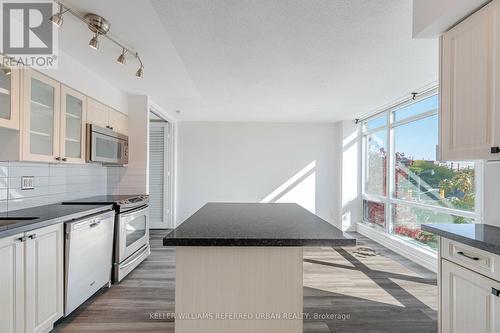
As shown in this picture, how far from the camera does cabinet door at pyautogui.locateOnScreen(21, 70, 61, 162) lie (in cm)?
205

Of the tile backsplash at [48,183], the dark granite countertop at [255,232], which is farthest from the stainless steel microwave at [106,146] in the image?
the dark granite countertop at [255,232]

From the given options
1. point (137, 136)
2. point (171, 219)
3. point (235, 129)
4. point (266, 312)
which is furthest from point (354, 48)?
point (171, 219)

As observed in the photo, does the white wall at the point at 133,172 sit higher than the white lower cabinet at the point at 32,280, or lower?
higher

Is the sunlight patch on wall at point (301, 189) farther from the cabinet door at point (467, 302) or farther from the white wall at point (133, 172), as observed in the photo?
the cabinet door at point (467, 302)

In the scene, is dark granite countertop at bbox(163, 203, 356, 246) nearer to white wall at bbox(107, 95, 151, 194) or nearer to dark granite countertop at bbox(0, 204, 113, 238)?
dark granite countertop at bbox(0, 204, 113, 238)

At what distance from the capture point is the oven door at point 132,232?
298cm

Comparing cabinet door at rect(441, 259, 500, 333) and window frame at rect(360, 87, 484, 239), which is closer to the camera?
cabinet door at rect(441, 259, 500, 333)

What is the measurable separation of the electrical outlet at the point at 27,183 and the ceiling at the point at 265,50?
4.13ft

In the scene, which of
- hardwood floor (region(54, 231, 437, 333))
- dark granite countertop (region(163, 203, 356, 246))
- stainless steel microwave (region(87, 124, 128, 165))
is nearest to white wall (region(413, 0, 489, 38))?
dark granite countertop (region(163, 203, 356, 246))

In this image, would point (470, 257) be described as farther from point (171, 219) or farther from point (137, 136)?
point (171, 219)

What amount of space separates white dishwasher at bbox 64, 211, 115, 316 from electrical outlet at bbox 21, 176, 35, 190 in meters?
0.63

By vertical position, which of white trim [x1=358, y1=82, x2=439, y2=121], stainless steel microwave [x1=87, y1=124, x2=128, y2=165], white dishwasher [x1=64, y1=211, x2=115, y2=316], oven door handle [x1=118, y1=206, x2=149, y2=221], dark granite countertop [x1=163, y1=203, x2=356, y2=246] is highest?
white trim [x1=358, y1=82, x2=439, y2=121]

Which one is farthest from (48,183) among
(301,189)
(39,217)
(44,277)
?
(301,189)

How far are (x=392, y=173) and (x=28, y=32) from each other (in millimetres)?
5011
